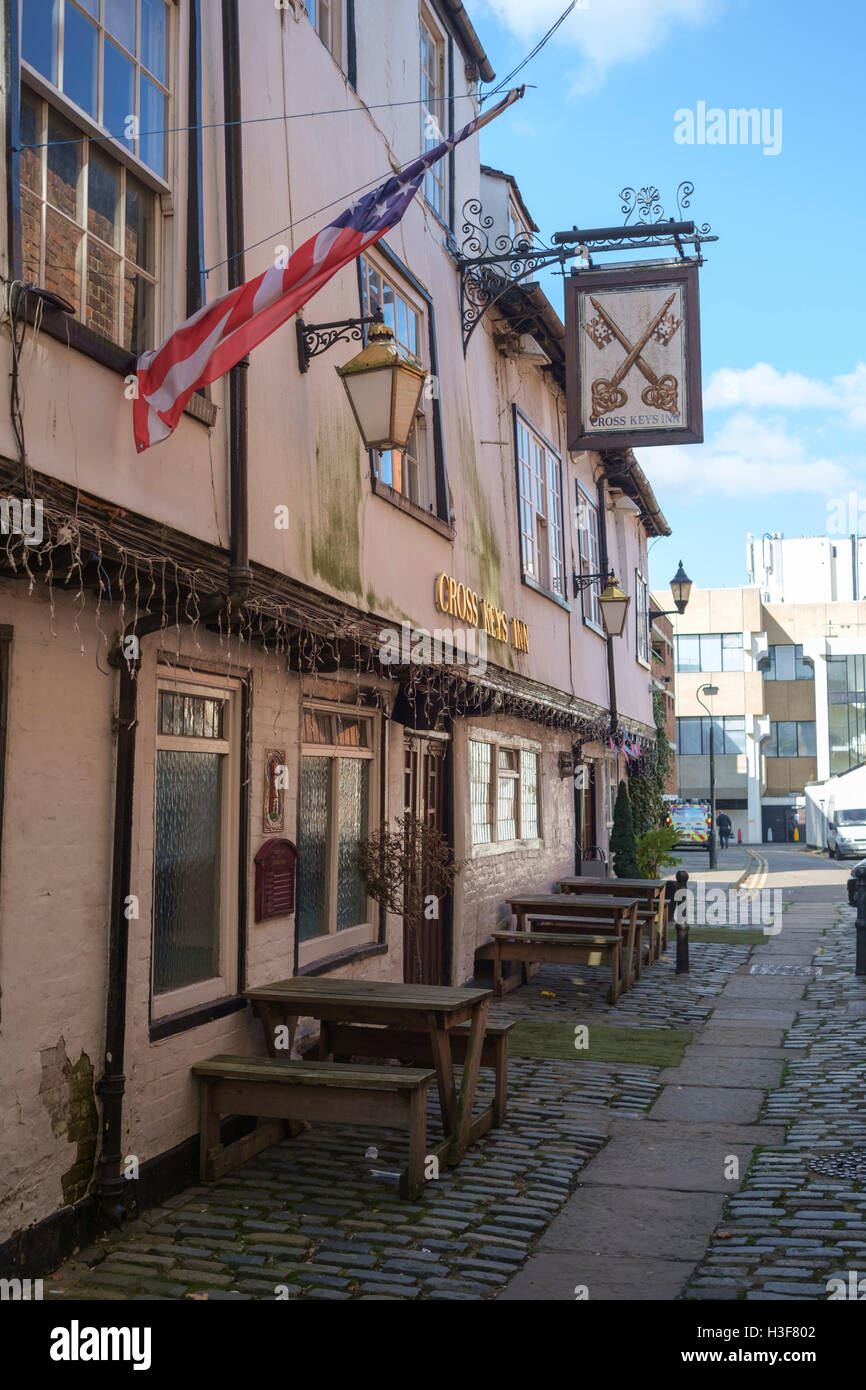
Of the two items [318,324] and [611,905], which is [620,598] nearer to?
[611,905]

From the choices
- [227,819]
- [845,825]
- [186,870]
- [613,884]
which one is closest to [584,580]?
[613,884]

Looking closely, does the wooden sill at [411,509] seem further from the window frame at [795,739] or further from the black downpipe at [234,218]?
the window frame at [795,739]

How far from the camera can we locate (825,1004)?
11.9 meters

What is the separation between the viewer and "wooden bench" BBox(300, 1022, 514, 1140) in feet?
24.7

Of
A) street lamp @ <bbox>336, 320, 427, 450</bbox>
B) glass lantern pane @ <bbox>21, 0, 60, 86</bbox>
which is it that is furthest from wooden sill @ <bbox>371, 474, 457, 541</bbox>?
glass lantern pane @ <bbox>21, 0, 60, 86</bbox>

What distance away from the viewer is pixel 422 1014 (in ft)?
22.8

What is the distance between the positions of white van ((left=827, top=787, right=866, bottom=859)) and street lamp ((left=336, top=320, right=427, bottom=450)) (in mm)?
38800

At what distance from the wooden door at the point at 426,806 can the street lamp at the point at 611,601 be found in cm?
572

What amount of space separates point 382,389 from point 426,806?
16.7ft

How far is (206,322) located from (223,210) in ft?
5.31

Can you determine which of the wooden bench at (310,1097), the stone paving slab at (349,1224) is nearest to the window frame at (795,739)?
the stone paving slab at (349,1224)

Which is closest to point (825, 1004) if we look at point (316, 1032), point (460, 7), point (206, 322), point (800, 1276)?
point (316, 1032)

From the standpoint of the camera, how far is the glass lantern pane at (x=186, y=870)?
6359mm

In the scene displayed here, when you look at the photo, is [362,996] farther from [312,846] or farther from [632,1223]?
[632,1223]
